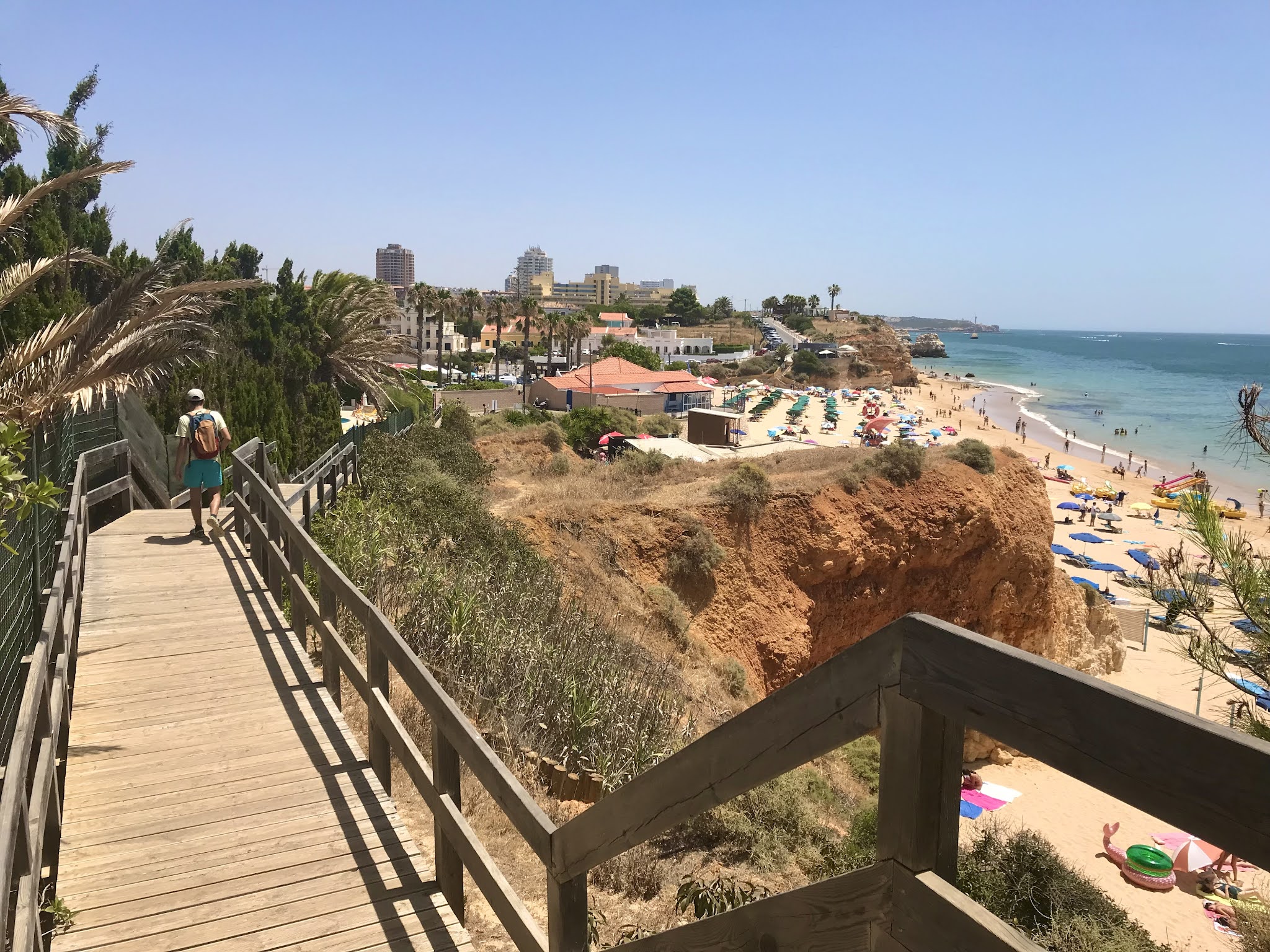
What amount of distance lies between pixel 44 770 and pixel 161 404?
15.5m

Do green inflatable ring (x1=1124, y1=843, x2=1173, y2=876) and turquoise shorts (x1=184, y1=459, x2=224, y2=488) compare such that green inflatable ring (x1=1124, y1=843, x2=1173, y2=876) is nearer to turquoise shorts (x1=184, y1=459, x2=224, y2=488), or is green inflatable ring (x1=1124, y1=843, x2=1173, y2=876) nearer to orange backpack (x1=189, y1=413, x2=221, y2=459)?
turquoise shorts (x1=184, y1=459, x2=224, y2=488)

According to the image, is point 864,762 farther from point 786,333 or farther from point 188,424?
point 786,333

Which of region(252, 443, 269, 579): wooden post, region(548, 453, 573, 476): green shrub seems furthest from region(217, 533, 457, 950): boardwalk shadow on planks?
region(548, 453, 573, 476): green shrub

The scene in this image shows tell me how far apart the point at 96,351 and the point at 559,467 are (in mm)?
16098

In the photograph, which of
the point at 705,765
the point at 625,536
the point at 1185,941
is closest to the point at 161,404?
the point at 625,536

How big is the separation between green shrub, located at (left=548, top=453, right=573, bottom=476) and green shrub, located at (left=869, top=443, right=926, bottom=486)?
8.12 meters

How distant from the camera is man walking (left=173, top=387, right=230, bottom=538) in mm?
9727

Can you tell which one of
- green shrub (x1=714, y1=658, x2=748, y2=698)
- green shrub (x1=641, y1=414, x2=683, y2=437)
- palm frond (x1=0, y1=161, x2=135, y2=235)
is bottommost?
green shrub (x1=714, y1=658, x2=748, y2=698)

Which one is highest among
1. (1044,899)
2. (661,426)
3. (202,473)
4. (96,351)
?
(96,351)

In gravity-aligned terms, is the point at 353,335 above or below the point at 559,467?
above

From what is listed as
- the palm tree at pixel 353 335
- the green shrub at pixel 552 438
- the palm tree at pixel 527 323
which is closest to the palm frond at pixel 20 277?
the palm tree at pixel 353 335

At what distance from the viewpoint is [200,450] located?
9727 millimetres

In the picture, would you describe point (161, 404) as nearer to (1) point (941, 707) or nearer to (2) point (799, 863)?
(2) point (799, 863)

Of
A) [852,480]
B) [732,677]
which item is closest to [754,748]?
[732,677]
